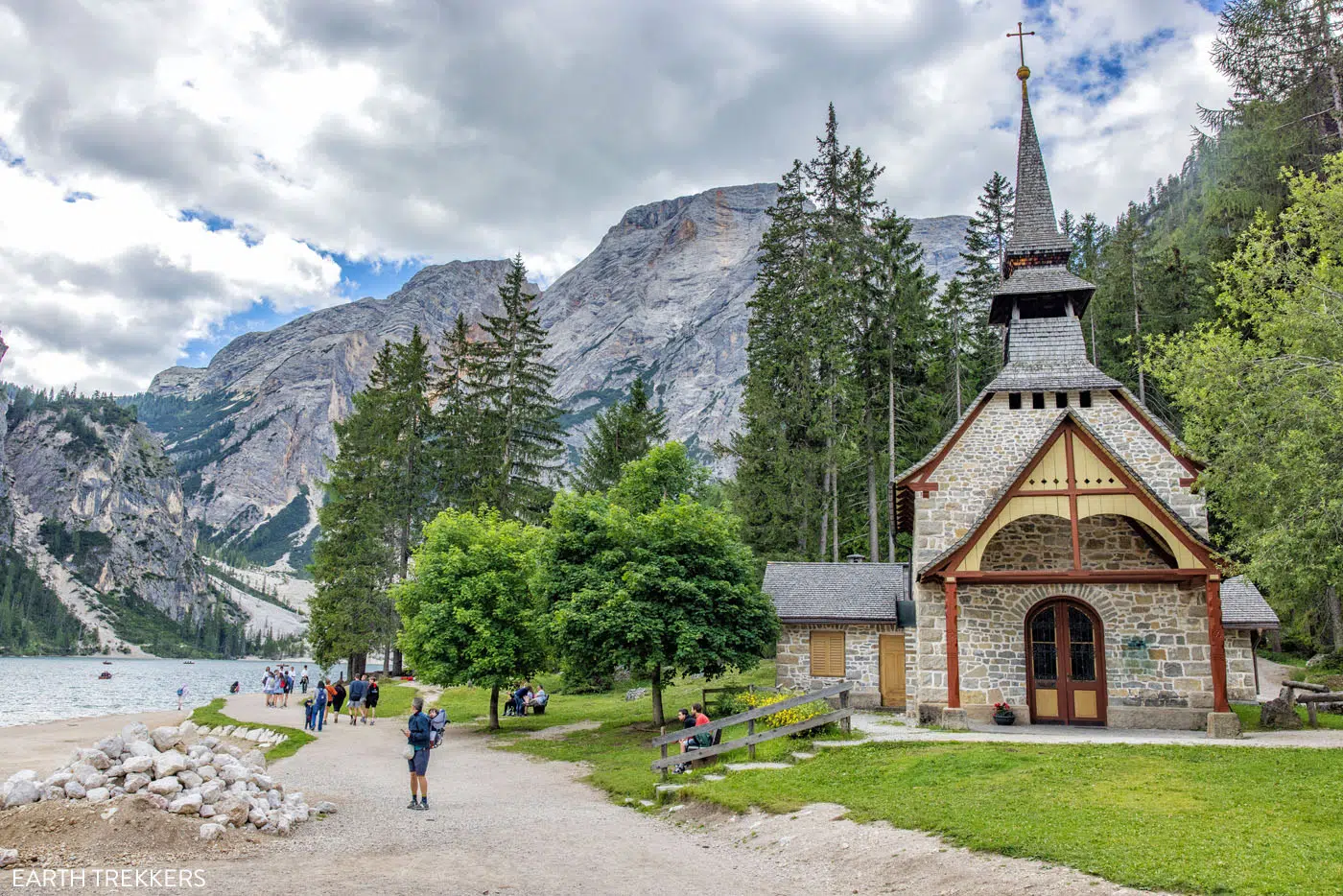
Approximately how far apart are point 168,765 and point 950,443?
1900cm

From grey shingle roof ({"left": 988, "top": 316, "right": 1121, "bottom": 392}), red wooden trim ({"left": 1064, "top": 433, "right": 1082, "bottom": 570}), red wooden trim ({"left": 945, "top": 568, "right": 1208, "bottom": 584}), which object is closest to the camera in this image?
red wooden trim ({"left": 945, "top": 568, "right": 1208, "bottom": 584})

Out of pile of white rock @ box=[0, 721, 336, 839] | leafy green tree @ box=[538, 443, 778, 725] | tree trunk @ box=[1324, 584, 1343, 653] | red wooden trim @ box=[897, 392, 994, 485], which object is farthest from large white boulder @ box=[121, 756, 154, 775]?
tree trunk @ box=[1324, 584, 1343, 653]

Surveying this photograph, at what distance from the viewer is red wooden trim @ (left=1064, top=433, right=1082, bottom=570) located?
18547 millimetres

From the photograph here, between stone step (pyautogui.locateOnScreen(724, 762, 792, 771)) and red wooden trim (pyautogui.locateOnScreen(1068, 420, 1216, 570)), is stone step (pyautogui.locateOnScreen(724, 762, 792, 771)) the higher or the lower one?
the lower one

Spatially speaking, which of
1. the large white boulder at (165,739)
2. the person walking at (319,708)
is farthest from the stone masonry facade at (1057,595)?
the person walking at (319,708)

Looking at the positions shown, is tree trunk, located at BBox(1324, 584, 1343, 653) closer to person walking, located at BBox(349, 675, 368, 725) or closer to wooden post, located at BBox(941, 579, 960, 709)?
wooden post, located at BBox(941, 579, 960, 709)

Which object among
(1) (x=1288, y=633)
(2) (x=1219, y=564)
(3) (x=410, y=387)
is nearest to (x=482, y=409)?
(3) (x=410, y=387)

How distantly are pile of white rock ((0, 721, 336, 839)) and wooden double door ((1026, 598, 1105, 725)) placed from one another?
54.0 feet

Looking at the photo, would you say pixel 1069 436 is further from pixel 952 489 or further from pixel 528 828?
pixel 528 828

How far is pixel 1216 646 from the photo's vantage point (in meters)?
18.2

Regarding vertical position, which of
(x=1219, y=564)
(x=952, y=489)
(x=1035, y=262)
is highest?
(x=1035, y=262)

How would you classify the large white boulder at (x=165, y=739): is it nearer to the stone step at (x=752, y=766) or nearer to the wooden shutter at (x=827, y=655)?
the stone step at (x=752, y=766)

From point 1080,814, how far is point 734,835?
4.61 metres

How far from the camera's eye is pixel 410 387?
51.3 meters
